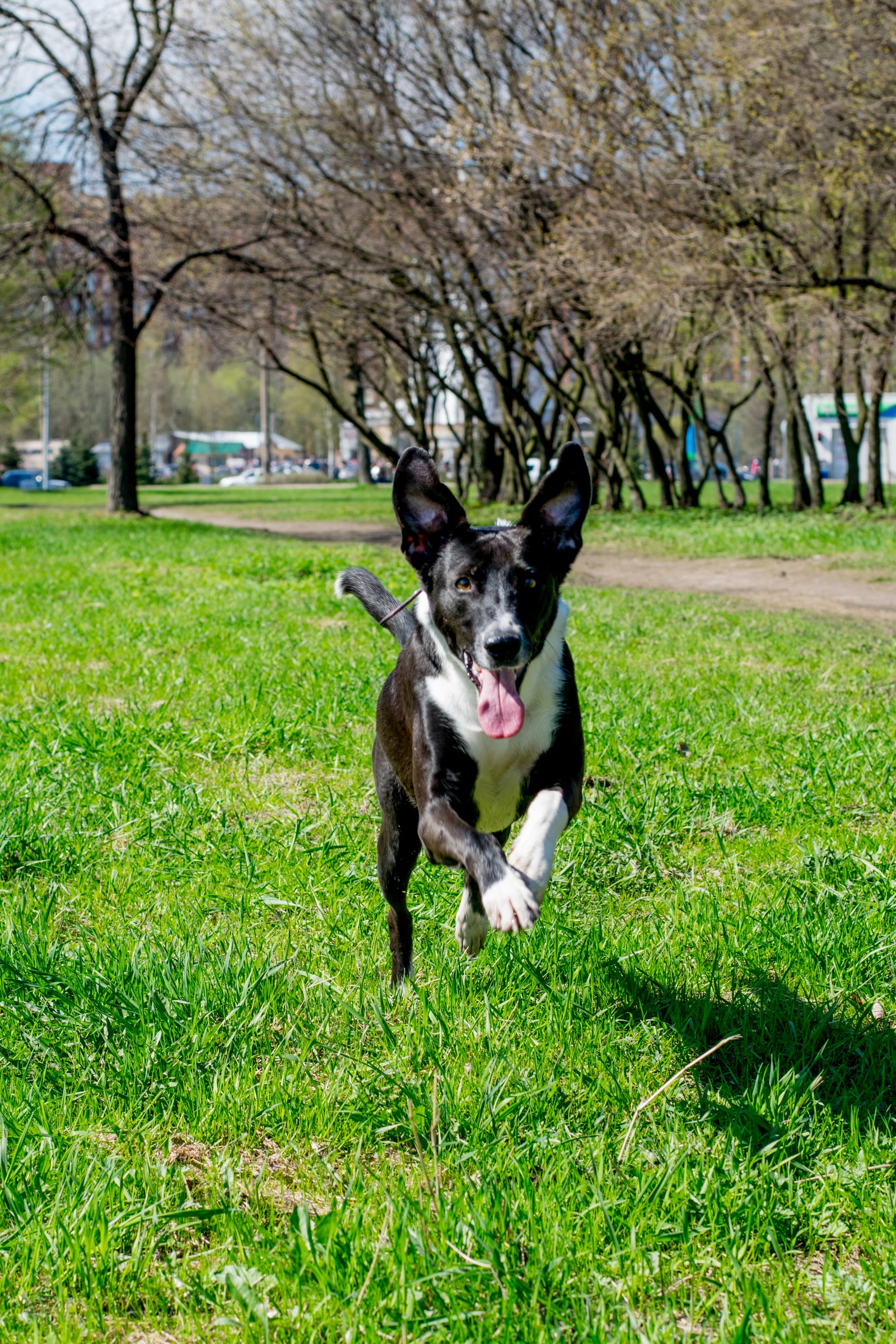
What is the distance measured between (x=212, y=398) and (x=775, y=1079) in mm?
96274

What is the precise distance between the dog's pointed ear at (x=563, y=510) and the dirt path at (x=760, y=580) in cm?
825

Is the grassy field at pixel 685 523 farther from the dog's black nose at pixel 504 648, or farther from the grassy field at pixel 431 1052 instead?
the dog's black nose at pixel 504 648

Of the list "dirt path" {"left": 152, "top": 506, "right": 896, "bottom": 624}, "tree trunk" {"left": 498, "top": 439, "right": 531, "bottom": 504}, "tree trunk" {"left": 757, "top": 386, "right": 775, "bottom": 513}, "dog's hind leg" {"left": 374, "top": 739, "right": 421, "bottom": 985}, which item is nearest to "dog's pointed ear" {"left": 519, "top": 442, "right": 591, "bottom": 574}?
"dog's hind leg" {"left": 374, "top": 739, "right": 421, "bottom": 985}

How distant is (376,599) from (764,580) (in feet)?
37.0

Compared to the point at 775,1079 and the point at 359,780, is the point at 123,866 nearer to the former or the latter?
the point at 359,780

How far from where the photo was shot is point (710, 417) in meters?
71.8

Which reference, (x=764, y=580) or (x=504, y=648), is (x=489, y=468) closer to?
(x=764, y=580)

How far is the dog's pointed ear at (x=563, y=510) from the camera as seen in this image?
3.68 m

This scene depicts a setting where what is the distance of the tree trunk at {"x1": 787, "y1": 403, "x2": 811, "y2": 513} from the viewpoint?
25656 millimetres

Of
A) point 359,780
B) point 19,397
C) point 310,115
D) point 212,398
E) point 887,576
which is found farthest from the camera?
point 212,398

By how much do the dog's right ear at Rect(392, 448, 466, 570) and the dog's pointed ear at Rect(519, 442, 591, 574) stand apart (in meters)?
0.22

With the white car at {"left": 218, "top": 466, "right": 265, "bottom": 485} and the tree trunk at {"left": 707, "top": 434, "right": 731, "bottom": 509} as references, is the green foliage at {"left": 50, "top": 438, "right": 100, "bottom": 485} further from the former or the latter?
the tree trunk at {"left": 707, "top": 434, "right": 731, "bottom": 509}

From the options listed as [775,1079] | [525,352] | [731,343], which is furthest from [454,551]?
[525,352]

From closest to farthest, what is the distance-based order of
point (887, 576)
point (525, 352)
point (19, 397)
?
1. point (887, 576)
2. point (525, 352)
3. point (19, 397)
